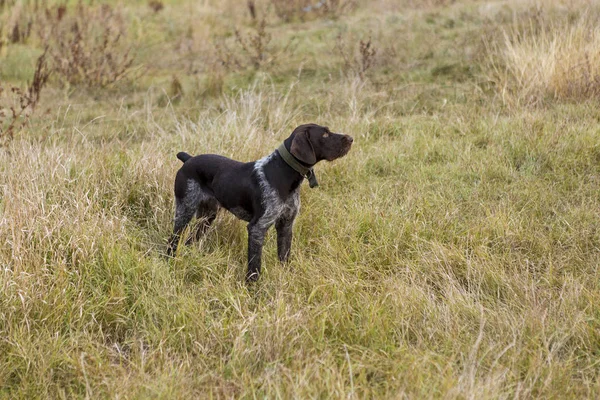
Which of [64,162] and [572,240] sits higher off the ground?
[64,162]

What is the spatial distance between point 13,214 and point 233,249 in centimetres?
145

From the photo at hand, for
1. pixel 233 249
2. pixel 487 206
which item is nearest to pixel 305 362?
pixel 233 249

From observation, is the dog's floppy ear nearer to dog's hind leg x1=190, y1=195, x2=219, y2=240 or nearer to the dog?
the dog

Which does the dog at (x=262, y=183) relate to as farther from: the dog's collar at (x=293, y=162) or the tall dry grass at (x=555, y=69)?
the tall dry grass at (x=555, y=69)

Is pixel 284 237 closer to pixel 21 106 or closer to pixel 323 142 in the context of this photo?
pixel 323 142

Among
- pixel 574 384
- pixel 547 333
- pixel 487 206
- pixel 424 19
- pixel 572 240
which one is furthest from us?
pixel 424 19

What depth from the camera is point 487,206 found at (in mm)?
4574

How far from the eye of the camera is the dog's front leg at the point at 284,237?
388 cm

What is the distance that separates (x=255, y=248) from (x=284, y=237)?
0.91ft

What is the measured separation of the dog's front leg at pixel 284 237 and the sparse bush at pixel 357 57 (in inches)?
188

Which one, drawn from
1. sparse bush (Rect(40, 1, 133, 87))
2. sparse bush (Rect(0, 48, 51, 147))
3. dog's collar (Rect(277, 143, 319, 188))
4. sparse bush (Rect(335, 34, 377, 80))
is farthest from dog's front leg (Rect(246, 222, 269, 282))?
sparse bush (Rect(40, 1, 133, 87))

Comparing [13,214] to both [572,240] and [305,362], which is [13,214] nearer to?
[305,362]

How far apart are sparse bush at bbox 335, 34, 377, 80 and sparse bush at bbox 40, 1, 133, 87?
3.40m

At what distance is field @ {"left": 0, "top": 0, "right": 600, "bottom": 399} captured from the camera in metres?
2.78
